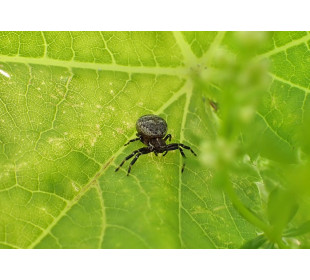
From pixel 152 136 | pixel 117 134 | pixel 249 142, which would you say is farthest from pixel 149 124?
pixel 249 142

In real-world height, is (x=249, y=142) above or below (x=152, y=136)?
below

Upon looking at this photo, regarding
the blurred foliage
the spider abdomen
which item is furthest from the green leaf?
the blurred foliage

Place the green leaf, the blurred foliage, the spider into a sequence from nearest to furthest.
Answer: the blurred foliage → the green leaf → the spider

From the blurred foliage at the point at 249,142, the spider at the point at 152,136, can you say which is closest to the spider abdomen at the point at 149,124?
the spider at the point at 152,136

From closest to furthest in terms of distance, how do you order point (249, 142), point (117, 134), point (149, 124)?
1. point (249, 142)
2. point (117, 134)
3. point (149, 124)

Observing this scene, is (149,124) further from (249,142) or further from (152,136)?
(249,142)

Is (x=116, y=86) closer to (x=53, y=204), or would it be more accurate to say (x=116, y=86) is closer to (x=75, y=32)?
(x=75, y=32)

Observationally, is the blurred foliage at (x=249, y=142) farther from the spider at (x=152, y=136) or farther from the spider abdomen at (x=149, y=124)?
the spider abdomen at (x=149, y=124)

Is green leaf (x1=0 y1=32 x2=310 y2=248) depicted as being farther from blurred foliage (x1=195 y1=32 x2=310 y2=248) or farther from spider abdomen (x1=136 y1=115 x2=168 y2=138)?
blurred foliage (x1=195 y1=32 x2=310 y2=248)
